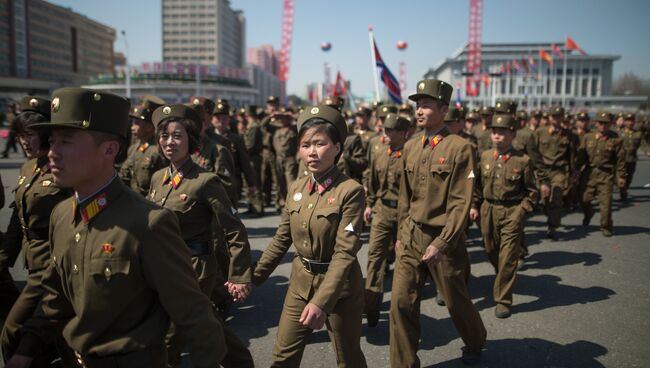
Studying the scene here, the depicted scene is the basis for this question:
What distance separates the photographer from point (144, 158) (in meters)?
5.66

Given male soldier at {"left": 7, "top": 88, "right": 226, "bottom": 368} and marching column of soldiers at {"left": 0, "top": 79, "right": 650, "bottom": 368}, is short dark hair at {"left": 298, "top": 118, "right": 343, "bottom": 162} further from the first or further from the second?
male soldier at {"left": 7, "top": 88, "right": 226, "bottom": 368}

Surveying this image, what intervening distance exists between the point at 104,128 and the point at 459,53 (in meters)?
109

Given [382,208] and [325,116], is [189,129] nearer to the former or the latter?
[325,116]

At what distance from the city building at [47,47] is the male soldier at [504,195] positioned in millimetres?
79968

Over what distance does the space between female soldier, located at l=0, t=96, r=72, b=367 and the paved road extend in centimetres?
200

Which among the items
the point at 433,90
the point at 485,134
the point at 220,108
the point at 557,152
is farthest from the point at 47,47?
the point at 433,90

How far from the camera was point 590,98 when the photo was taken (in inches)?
3435

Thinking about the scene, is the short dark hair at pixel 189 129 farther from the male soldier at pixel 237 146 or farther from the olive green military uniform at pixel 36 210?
the male soldier at pixel 237 146

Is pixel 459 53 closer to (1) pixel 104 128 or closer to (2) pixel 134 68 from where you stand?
(2) pixel 134 68

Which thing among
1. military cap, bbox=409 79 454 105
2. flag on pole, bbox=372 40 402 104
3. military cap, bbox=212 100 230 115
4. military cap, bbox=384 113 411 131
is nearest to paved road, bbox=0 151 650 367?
military cap, bbox=384 113 411 131

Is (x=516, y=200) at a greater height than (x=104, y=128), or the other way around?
(x=104, y=128)

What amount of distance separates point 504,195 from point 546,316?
152 centimetres

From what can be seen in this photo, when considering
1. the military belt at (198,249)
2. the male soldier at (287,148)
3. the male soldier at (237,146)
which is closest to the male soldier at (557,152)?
the male soldier at (287,148)

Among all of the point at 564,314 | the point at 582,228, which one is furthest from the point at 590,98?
the point at 564,314
